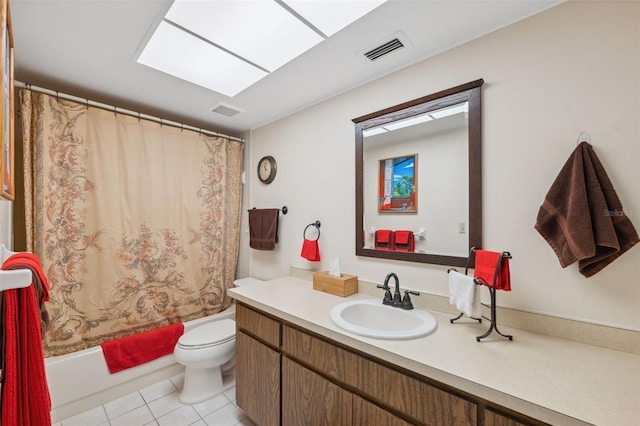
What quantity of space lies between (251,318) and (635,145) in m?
2.00

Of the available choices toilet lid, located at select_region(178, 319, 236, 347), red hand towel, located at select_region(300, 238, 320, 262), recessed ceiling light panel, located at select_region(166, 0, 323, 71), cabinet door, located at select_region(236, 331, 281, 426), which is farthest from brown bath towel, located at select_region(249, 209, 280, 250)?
recessed ceiling light panel, located at select_region(166, 0, 323, 71)

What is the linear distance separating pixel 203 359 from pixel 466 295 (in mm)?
1775

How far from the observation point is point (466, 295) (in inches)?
46.3

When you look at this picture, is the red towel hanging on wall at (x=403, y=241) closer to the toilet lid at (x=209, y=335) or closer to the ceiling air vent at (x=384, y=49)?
the ceiling air vent at (x=384, y=49)

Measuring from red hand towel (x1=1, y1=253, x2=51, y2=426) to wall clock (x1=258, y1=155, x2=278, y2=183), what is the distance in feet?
6.29

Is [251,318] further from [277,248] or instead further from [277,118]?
[277,118]

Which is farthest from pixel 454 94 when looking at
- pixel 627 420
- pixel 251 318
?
pixel 251 318

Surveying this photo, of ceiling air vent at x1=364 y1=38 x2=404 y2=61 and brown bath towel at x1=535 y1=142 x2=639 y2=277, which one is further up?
ceiling air vent at x1=364 y1=38 x2=404 y2=61

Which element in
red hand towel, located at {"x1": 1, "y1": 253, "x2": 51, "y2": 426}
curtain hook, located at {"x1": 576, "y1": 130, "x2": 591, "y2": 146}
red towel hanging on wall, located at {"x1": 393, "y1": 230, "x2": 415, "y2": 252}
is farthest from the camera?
red towel hanging on wall, located at {"x1": 393, "y1": 230, "x2": 415, "y2": 252}

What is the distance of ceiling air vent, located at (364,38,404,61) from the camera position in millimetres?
1452

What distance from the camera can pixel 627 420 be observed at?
0.70 metres

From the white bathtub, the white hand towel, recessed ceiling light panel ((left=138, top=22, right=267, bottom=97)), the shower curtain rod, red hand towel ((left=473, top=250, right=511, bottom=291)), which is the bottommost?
the white bathtub

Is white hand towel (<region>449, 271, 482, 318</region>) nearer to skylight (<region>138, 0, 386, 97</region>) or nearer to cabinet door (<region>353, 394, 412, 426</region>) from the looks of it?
cabinet door (<region>353, 394, 412, 426</region>)

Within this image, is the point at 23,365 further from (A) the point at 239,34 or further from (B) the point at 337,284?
(A) the point at 239,34
